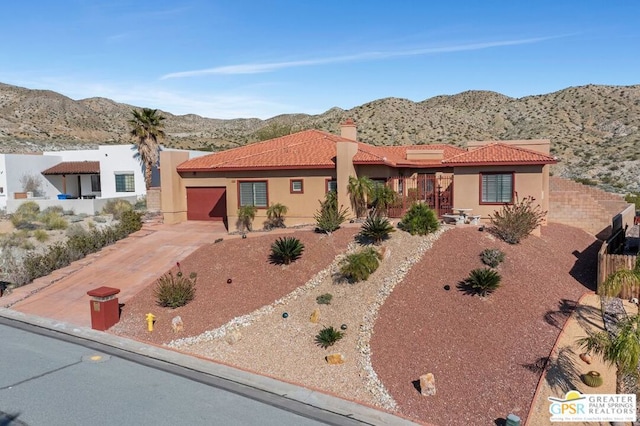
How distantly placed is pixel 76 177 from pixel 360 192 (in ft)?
105

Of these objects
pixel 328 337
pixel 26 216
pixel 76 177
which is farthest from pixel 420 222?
pixel 76 177

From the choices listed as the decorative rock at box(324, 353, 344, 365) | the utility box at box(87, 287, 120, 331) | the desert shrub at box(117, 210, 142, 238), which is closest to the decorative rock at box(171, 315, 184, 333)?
the utility box at box(87, 287, 120, 331)

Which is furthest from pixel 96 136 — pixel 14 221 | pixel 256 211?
pixel 256 211

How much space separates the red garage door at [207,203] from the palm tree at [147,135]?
737 centimetres

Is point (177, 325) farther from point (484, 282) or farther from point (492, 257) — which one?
point (492, 257)

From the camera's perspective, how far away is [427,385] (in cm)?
1159

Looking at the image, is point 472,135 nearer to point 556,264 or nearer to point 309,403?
point 556,264

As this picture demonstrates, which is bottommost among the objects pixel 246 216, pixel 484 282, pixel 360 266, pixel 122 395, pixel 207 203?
pixel 122 395

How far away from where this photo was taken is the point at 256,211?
87.6ft

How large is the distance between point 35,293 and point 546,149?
25945mm

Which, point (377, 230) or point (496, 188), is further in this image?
point (496, 188)

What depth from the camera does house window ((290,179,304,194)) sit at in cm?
2602

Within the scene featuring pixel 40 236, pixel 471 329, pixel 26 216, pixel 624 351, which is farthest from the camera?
pixel 26 216

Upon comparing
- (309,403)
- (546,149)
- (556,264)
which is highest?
(546,149)
